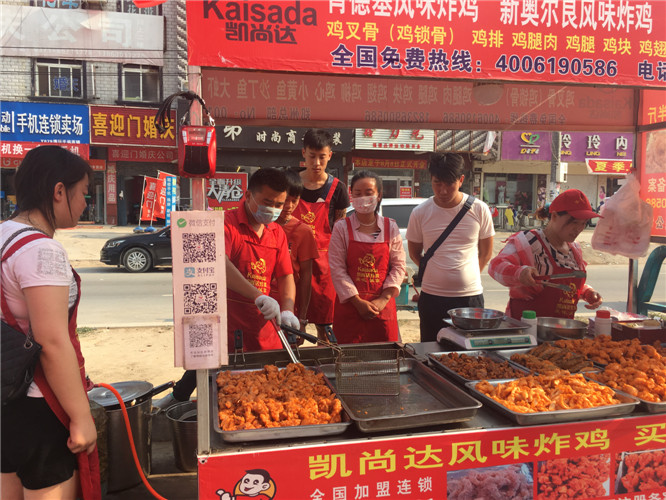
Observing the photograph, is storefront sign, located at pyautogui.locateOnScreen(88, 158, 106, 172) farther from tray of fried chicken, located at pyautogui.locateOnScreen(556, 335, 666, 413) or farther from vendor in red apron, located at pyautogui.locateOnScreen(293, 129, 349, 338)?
tray of fried chicken, located at pyautogui.locateOnScreen(556, 335, 666, 413)

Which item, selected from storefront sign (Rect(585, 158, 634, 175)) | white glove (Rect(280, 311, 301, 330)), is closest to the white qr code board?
white glove (Rect(280, 311, 301, 330))

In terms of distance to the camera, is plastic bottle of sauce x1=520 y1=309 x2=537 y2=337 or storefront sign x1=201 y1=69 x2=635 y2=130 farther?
storefront sign x1=201 y1=69 x2=635 y2=130

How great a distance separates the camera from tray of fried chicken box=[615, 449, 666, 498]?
1783 mm

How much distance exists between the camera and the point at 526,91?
342 centimetres

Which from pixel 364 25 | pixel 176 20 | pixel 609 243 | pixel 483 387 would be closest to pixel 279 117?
pixel 364 25

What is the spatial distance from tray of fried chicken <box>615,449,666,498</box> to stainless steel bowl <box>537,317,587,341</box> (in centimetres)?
95

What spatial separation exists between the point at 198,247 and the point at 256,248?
1280mm

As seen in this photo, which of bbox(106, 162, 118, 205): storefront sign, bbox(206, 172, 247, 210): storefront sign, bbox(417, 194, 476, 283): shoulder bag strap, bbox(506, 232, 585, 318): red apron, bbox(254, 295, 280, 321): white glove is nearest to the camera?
bbox(254, 295, 280, 321): white glove

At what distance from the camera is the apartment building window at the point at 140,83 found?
17125 millimetres

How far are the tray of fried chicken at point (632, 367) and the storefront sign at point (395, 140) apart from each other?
50.6ft

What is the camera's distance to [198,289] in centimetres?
151

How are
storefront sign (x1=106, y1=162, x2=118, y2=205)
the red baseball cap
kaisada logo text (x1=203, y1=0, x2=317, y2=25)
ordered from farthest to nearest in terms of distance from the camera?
storefront sign (x1=106, y1=162, x2=118, y2=205), the red baseball cap, kaisada logo text (x1=203, y1=0, x2=317, y2=25)

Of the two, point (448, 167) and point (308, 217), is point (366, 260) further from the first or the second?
point (448, 167)

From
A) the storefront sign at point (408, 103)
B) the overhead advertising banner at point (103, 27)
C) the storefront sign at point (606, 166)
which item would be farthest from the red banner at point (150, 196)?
the storefront sign at point (606, 166)
